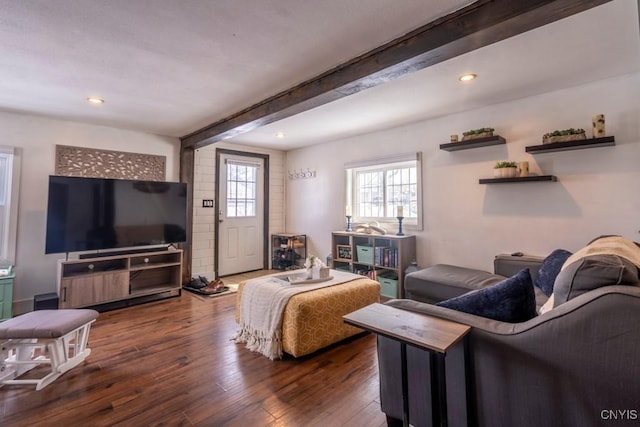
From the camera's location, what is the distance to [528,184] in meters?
3.02

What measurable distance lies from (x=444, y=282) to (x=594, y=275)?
1.70m

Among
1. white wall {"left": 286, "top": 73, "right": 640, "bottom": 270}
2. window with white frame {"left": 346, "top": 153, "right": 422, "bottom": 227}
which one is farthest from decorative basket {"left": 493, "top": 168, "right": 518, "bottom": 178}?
window with white frame {"left": 346, "top": 153, "right": 422, "bottom": 227}

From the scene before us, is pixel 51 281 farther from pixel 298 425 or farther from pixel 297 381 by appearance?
pixel 298 425

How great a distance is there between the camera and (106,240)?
3512mm

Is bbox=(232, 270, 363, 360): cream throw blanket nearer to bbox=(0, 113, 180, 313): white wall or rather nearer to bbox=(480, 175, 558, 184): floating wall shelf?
bbox=(480, 175, 558, 184): floating wall shelf

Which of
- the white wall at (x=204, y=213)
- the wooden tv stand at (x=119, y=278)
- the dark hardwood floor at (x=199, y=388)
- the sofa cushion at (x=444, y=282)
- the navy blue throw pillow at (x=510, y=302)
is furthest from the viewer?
the white wall at (x=204, y=213)

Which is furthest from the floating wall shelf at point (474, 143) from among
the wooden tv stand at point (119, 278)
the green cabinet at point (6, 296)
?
the green cabinet at point (6, 296)

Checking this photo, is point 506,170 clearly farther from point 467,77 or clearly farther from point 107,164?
point 107,164

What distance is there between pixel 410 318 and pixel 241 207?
14.1 ft

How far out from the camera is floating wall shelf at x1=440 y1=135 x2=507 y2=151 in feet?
10.0

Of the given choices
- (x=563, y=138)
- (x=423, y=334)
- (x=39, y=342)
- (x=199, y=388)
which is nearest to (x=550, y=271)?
(x=563, y=138)

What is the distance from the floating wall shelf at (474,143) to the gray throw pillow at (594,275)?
2.09m

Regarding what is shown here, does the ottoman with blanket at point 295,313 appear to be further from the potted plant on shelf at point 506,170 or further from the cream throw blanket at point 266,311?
the potted plant on shelf at point 506,170

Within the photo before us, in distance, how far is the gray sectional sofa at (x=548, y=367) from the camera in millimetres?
1003
